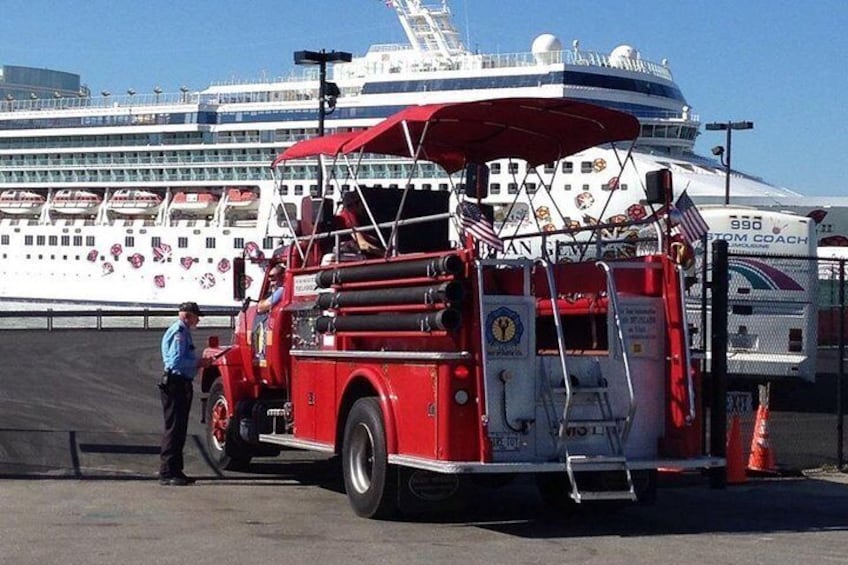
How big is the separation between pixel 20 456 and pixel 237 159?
4953 centimetres

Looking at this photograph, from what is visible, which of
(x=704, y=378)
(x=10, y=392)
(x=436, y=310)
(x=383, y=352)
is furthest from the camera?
(x=10, y=392)

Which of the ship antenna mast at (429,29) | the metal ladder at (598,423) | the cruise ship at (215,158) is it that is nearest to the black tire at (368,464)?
the metal ladder at (598,423)

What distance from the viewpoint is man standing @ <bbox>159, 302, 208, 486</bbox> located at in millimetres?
12359

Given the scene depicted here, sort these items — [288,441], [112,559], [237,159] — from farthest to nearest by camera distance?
[237,159]
[288,441]
[112,559]

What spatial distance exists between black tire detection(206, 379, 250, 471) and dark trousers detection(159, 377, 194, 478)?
64 cm

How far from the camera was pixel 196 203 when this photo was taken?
62000mm

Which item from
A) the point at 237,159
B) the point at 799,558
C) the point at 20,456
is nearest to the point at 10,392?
the point at 20,456

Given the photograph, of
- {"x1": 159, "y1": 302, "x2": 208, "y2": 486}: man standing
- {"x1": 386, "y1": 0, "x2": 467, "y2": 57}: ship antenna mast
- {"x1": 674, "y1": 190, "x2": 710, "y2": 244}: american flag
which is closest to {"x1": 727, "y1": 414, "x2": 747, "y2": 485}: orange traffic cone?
{"x1": 674, "y1": 190, "x2": 710, "y2": 244}: american flag

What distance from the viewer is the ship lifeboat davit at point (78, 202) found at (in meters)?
66.1

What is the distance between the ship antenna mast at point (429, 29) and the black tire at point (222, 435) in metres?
47.1

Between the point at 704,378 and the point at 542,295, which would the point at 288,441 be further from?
the point at 704,378

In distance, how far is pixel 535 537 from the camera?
973 cm

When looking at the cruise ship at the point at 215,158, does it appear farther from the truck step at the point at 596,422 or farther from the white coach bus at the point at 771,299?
the truck step at the point at 596,422

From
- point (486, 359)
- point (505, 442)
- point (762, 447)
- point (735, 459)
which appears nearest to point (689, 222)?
point (486, 359)
